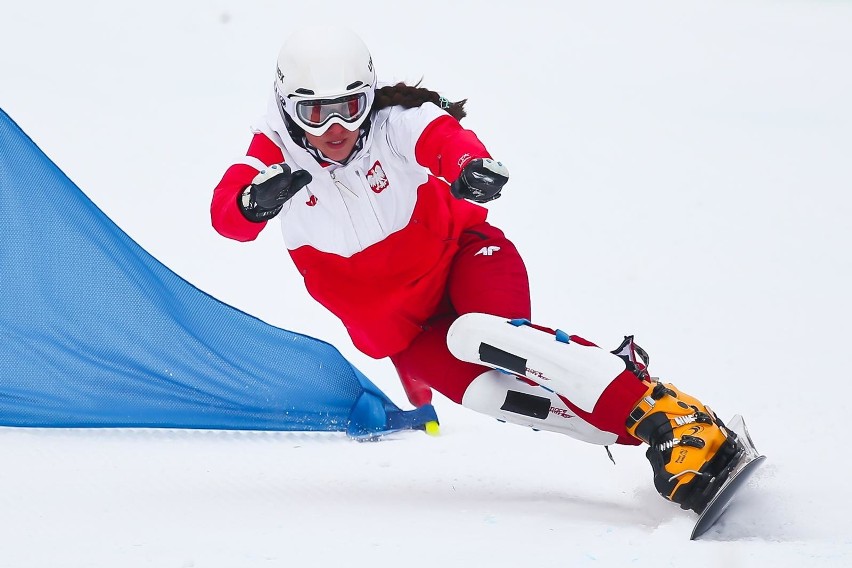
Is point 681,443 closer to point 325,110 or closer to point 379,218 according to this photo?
point 379,218

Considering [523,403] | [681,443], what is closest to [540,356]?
[523,403]

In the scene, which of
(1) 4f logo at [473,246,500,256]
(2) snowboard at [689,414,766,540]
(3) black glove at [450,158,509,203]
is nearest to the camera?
(2) snowboard at [689,414,766,540]

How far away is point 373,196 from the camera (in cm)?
311

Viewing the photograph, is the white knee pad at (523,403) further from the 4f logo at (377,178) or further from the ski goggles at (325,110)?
the ski goggles at (325,110)

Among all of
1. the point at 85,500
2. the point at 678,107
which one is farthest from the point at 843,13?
the point at 85,500

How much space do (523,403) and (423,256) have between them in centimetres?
55

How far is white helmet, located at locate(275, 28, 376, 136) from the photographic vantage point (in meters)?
2.91

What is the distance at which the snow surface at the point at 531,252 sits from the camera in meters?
2.63

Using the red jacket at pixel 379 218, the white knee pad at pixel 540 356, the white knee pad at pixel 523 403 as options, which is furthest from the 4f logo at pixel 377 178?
the white knee pad at pixel 523 403

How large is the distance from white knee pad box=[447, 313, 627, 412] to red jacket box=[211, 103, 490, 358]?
11.9 inches

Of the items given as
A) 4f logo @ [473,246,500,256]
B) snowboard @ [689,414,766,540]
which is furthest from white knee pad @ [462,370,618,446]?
snowboard @ [689,414,766,540]

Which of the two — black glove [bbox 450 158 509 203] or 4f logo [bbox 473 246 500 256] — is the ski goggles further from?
4f logo [bbox 473 246 500 256]

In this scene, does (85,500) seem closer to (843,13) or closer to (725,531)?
(725,531)

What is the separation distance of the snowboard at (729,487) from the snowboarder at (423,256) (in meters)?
0.04
